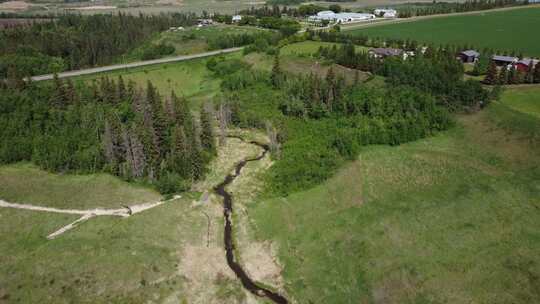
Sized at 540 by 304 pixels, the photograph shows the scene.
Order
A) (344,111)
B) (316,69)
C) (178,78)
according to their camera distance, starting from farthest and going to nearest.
Answer: (178,78) < (316,69) < (344,111)

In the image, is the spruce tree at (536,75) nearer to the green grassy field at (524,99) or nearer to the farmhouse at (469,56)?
the green grassy field at (524,99)

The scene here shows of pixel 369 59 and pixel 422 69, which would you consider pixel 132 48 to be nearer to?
pixel 369 59

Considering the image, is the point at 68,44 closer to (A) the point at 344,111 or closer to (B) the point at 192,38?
(B) the point at 192,38

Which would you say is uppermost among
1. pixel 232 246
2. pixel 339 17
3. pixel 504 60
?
pixel 339 17

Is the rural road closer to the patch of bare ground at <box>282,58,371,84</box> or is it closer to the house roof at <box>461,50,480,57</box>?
the patch of bare ground at <box>282,58,371,84</box>

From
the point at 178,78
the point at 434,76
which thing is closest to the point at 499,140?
the point at 434,76
